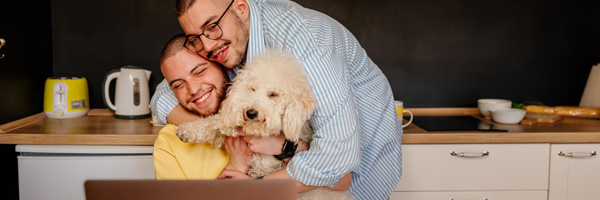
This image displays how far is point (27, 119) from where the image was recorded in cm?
203

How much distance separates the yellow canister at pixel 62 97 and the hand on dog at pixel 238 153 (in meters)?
1.34

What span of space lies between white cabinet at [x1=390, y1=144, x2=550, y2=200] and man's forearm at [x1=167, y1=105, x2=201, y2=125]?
938 mm

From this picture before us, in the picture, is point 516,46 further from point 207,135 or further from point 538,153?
point 207,135

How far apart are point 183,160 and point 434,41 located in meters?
1.67

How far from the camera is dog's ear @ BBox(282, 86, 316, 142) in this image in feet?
3.27

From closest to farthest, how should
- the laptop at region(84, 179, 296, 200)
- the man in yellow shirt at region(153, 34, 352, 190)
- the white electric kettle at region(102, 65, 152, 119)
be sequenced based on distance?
the laptop at region(84, 179, 296, 200) < the man in yellow shirt at region(153, 34, 352, 190) < the white electric kettle at region(102, 65, 152, 119)

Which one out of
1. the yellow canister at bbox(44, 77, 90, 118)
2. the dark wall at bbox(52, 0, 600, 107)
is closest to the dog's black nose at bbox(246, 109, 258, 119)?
the dark wall at bbox(52, 0, 600, 107)

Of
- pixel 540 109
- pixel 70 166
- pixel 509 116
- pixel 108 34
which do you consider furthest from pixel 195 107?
pixel 540 109

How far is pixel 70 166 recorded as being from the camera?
181 cm

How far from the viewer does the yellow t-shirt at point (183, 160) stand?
125 centimetres

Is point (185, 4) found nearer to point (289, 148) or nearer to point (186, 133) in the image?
point (186, 133)

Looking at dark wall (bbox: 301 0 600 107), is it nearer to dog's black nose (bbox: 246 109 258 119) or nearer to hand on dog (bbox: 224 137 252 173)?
hand on dog (bbox: 224 137 252 173)

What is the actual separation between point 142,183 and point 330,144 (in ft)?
1.48

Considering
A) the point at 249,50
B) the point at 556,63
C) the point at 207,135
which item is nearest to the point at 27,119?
the point at 207,135
